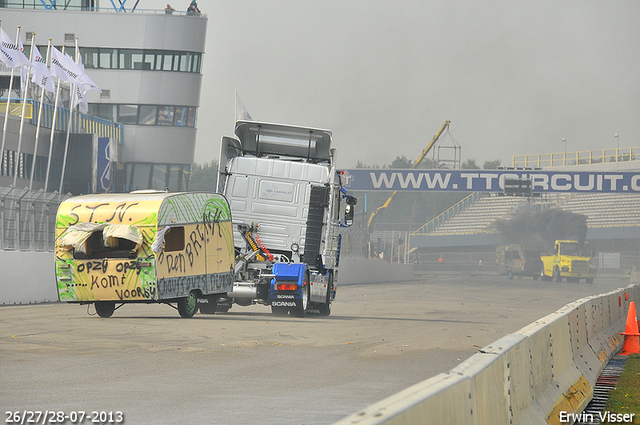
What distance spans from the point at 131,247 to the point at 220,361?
655 centimetres

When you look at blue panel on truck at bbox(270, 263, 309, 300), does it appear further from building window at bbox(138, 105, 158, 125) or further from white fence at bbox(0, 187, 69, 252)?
building window at bbox(138, 105, 158, 125)

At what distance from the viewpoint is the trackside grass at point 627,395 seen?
7953 millimetres

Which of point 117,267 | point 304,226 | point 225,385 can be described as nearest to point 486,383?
point 225,385

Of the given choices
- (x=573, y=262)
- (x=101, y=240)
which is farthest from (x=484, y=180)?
(x=101, y=240)

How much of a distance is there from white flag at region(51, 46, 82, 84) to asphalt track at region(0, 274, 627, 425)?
21.9 meters

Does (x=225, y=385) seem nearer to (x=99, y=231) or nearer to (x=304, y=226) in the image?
(x=99, y=231)

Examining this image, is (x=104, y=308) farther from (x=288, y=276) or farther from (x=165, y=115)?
(x=165, y=115)

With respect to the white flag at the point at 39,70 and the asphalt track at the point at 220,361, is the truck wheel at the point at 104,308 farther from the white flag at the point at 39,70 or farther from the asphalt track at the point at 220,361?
the white flag at the point at 39,70

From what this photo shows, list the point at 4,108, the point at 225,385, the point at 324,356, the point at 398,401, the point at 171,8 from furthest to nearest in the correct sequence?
the point at 171,8
the point at 4,108
the point at 324,356
the point at 225,385
the point at 398,401

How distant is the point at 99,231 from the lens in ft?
55.4

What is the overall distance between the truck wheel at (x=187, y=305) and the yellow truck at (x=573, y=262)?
46.9 metres

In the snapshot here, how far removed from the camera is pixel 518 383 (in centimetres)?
616

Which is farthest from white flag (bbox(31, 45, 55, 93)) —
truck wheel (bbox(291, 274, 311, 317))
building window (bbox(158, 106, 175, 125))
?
truck wheel (bbox(291, 274, 311, 317))

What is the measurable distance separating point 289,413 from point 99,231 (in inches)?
409
